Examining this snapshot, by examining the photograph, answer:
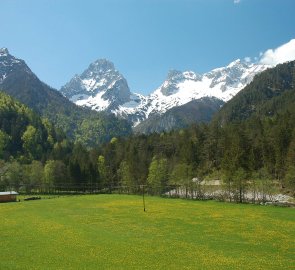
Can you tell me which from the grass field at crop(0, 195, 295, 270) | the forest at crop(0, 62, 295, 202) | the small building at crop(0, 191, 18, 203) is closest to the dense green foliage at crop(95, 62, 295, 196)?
the forest at crop(0, 62, 295, 202)

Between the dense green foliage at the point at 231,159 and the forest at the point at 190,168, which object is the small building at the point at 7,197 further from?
the dense green foliage at the point at 231,159

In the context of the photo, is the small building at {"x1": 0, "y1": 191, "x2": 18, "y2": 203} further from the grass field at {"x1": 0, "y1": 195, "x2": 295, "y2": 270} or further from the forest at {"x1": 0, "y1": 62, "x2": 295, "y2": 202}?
the grass field at {"x1": 0, "y1": 195, "x2": 295, "y2": 270}

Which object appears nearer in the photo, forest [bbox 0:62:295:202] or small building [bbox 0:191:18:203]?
small building [bbox 0:191:18:203]

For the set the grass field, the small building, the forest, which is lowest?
the grass field

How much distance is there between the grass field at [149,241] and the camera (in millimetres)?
41344

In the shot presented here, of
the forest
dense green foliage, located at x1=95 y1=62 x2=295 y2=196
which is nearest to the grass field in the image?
dense green foliage, located at x1=95 y1=62 x2=295 y2=196

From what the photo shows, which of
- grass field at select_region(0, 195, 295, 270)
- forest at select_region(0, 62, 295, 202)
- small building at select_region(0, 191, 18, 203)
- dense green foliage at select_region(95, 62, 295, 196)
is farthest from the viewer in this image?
forest at select_region(0, 62, 295, 202)

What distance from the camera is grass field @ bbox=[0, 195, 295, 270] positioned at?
41.3 meters

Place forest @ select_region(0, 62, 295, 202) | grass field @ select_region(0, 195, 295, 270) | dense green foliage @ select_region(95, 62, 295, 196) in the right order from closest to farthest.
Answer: grass field @ select_region(0, 195, 295, 270) < dense green foliage @ select_region(95, 62, 295, 196) < forest @ select_region(0, 62, 295, 202)

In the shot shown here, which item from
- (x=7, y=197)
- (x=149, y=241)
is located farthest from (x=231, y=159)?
(x=149, y=241)

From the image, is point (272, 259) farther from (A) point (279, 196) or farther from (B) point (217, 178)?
(B) point (217, 178)

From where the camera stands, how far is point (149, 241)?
54.6 meters

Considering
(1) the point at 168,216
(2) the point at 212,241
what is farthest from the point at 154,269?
(1) the point at 168,216

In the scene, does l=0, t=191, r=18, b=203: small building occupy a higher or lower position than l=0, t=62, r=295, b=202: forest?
lower
